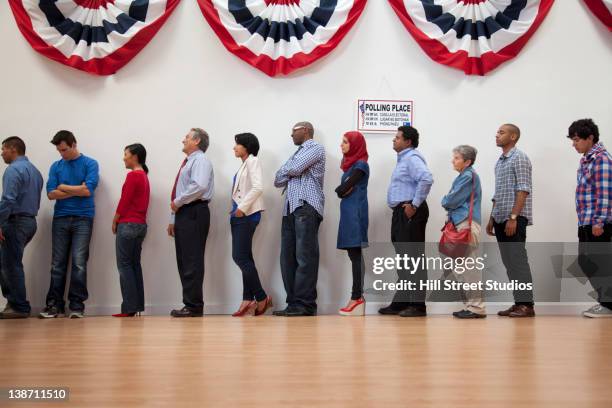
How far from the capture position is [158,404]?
1.98 metres

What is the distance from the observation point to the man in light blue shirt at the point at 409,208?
18.2 feet

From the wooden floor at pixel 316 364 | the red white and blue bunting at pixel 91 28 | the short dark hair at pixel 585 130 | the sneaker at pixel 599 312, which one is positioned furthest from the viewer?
the red white and blue bunting at pixel 91 28

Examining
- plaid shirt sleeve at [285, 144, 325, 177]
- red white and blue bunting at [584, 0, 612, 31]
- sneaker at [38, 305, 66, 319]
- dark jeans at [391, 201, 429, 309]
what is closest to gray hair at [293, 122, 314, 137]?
plaid shirt sleeve at [285, 144, 325, 177]

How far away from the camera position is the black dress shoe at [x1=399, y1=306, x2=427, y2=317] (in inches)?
216

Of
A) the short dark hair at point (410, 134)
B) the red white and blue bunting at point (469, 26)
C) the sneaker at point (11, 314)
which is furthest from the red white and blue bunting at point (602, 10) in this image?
the sneaker at point (11, 314)

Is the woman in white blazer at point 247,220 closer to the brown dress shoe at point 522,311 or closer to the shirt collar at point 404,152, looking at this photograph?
the shirt collar at point 404,152

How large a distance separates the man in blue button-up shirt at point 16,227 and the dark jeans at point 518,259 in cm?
414

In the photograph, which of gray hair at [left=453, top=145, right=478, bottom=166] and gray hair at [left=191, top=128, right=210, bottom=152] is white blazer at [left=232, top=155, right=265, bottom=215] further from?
gray hair at [left=453, top=145, right=478, bottom=166]

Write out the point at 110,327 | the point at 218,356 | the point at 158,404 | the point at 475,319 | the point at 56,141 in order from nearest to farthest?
the point at 158,404, the point at 218,356, the point at 110,327, the point at 475,319, the point at 56,141

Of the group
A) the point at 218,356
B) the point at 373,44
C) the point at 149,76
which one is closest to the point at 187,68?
the point at 149,76

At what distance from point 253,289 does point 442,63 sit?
2.83 metres

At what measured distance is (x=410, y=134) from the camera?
19.0 ft

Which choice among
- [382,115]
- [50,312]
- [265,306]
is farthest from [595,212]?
[50,312]

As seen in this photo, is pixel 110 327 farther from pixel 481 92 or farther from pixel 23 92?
pixel 481 92
